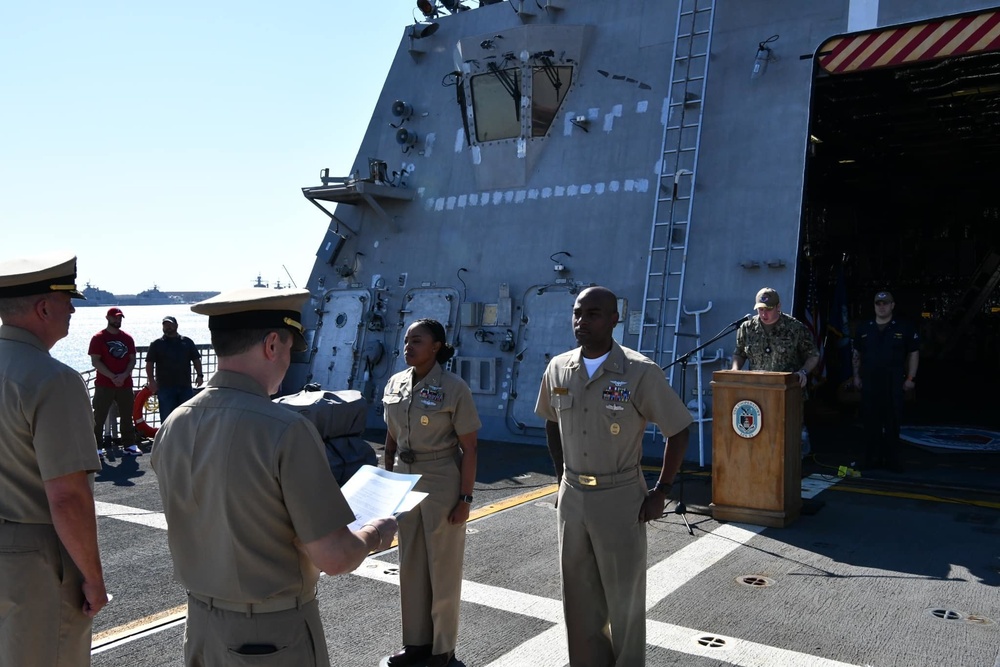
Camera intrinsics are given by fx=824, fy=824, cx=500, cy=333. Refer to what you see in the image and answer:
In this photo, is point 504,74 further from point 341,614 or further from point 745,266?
point 341,614

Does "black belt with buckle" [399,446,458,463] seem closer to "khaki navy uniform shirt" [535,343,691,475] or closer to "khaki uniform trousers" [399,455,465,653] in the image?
"khaki uniform trousers" [399,455,465,653]

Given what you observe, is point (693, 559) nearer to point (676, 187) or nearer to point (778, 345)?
point (778, 345)

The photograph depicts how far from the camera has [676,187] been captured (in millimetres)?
9562

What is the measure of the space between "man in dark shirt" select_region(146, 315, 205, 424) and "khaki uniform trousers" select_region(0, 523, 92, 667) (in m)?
7.86

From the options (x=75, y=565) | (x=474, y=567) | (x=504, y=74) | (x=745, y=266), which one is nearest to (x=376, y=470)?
(x=75, y=565)

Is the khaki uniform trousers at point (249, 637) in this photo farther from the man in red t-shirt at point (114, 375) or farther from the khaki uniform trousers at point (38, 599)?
the man in red t-shirt at point (114, 375)

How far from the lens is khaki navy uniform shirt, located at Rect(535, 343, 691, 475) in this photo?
148 inches

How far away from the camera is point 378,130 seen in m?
12.7

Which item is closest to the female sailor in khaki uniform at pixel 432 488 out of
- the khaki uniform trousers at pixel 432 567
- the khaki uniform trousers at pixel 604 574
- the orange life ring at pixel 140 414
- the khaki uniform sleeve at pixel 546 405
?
the khaki uniform trousers at pixel 432 567

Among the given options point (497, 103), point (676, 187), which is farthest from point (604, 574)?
point (497, 103)

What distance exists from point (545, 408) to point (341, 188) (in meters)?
8.32

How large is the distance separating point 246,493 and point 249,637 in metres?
0.42

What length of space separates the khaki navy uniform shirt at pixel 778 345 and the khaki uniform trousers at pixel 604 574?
151 inches

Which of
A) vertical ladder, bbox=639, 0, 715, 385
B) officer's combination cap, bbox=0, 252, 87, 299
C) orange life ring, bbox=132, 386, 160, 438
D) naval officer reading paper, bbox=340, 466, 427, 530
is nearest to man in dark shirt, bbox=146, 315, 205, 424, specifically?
orange life ring, bbox=132, 386, 160, 438
